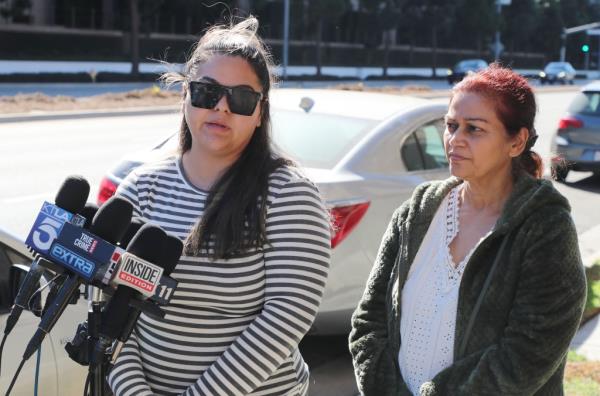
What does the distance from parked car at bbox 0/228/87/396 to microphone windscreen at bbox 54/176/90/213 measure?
1.24m

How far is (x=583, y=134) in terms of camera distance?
14492mm

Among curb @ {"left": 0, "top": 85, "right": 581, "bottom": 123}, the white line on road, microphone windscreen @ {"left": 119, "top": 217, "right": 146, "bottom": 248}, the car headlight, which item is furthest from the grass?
curb @ {"left": 0, "top": 85, "right": 581, "bottom": 123}

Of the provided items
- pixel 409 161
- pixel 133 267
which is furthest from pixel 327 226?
pixel 409 161

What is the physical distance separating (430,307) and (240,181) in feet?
2.17

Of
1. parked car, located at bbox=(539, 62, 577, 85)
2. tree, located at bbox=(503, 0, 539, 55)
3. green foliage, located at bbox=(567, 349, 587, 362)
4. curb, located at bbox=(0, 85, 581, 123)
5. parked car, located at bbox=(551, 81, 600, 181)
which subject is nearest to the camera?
green foliage, located at bbox=(567, 349, 587, 362)

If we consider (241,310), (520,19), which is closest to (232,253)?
(241,310)

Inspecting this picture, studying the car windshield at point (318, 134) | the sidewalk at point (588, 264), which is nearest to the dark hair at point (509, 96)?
the sidewalk at point (588, 264)

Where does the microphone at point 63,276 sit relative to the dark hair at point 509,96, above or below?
below

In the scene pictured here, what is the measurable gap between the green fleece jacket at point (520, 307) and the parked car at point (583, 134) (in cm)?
1221

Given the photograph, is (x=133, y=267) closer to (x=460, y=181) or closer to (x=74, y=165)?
(x=460, y=181)

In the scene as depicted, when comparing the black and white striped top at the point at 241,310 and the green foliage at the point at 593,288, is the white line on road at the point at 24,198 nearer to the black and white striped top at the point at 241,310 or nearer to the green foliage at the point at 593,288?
the green foliage at the point at 593,288

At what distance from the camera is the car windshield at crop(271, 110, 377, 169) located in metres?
5.61

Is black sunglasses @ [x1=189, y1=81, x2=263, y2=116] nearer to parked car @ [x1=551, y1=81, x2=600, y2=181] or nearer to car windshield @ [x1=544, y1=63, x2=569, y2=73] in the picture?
parked car @ [x1=551, y1=81, x2=600, y2=181]

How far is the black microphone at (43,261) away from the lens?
213 centimetres
